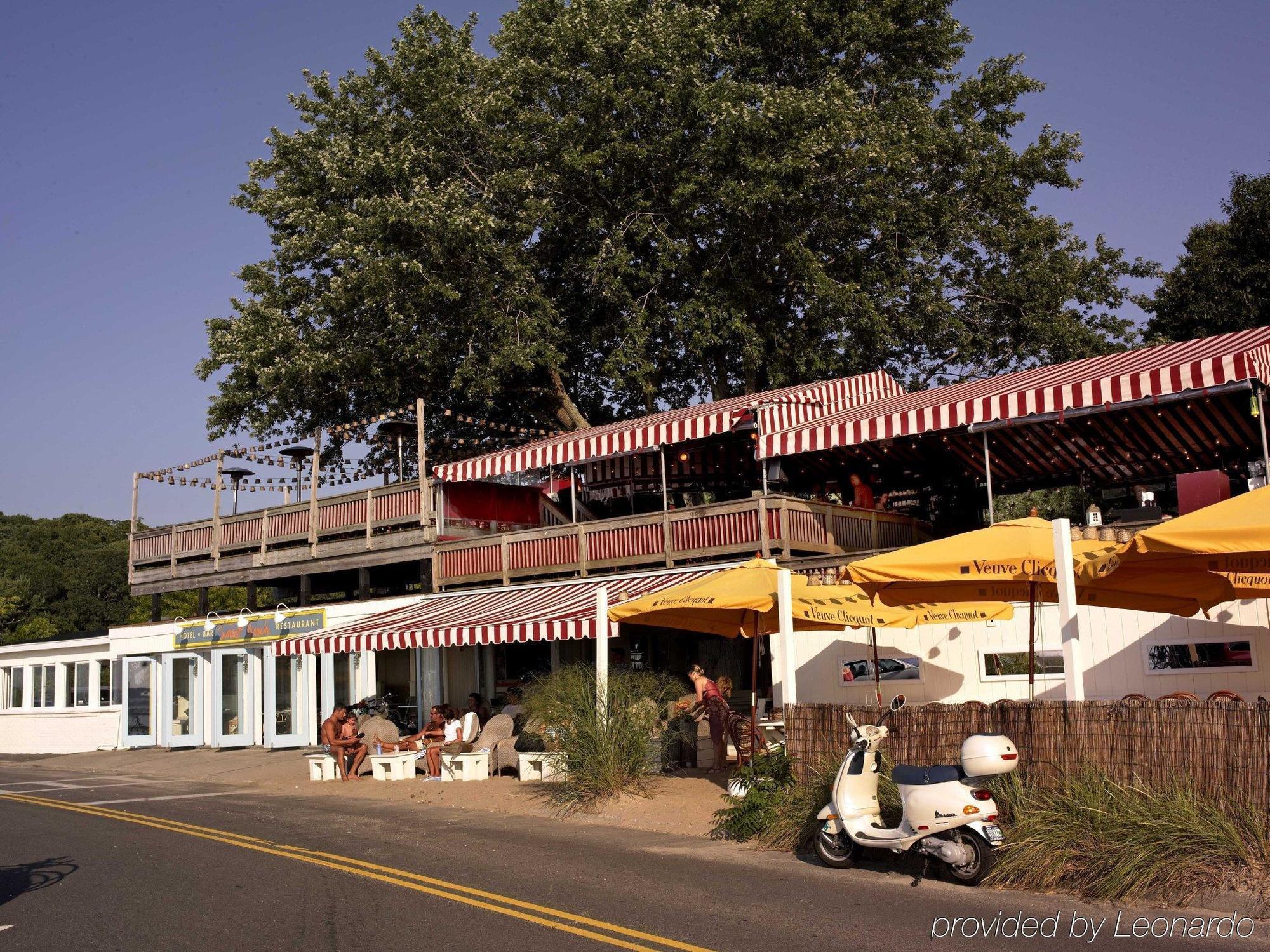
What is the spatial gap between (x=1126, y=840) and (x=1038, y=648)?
300 inches

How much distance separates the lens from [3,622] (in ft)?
A: 180

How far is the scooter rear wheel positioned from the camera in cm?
990

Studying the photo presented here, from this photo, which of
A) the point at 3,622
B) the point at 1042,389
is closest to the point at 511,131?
the point at 1042,389

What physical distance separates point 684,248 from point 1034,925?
2244cm

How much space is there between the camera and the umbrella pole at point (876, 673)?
1595cm

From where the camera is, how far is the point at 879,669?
17219 millimetres

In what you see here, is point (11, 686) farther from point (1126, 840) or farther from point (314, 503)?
point (1126, 840)

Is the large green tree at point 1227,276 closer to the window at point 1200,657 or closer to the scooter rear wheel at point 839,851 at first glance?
the window at point 1200,657

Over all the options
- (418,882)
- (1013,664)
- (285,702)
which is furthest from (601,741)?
(285,702)

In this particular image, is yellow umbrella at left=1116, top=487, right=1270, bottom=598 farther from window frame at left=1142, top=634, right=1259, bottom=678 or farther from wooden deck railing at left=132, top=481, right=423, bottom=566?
wooden deck railing at left=132, top=481, right=423, bottom=566

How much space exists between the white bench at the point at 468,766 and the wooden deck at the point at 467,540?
445cm

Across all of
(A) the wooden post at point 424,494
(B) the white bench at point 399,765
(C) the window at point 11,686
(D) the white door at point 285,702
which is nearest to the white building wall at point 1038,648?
(B) the white bench at point 399,765

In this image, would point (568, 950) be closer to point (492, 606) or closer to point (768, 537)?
point (768, 537)

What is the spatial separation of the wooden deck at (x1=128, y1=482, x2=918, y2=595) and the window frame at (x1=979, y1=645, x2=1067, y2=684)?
308 centimetres
